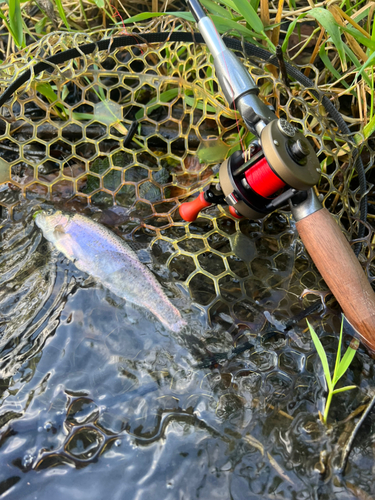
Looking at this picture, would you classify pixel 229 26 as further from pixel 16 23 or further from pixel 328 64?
pixel 16 23

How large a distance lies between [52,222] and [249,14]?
5.60 ft

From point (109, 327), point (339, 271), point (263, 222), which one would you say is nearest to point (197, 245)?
point (263, 222)

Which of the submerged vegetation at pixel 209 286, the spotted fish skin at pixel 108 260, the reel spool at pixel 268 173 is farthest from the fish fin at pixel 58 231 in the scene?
the reel spool at pixel 268 173

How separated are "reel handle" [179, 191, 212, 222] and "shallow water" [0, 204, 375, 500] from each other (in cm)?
52

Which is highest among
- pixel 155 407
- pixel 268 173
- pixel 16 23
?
pixel 16 23

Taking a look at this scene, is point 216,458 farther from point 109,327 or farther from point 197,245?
point 197,245

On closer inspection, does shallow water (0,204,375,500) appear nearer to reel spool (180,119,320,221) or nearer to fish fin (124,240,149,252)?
fish fin (124,240,149,252)

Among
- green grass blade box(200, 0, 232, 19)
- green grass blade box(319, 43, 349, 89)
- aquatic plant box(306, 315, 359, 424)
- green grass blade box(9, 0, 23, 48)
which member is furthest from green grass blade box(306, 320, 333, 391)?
green grass blade box(9, 0, 23, 48)

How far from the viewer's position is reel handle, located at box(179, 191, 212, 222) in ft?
6.96

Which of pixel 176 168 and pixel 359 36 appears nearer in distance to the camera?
pixel 359 36

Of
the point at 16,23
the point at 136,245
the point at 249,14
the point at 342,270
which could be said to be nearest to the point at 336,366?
the point at 342,270

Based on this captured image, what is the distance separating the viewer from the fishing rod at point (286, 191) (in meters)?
1.76

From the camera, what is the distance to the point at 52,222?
2447mm

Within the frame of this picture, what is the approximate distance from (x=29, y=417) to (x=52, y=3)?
279 cm
